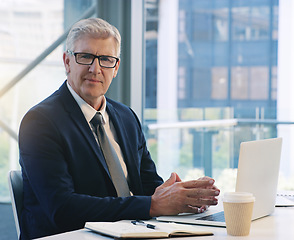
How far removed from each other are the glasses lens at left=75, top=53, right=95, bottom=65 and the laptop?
764 millimetres

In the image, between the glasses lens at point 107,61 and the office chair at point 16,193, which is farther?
the glasses lens at point 107,61

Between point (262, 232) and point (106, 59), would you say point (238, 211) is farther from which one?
point (106, 59)

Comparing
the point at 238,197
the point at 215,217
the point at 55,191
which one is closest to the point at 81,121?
the point at 55,191

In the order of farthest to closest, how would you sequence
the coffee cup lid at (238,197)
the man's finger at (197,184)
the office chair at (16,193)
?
the office chair at (16,193)
the man's finger at (197,184)
the coffee cup lid at (238,197)

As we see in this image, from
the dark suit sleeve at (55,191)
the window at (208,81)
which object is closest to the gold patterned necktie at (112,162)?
the dark suit sleeve at (55,191)

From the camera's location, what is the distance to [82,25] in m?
2.05

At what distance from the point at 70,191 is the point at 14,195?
30cm

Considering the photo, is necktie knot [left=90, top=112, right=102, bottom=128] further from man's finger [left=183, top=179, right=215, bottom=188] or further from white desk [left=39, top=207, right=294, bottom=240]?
white desk [left=39, top=207, right=294, bottom=240]

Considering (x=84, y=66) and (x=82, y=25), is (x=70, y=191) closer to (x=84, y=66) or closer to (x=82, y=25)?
(x=84, y=66)

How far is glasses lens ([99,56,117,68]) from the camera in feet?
6.79

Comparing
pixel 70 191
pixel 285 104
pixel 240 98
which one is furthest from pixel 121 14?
pixel 70 191

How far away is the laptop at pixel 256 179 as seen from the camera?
153cm

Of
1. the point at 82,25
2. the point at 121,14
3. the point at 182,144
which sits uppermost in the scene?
the point at 121,14

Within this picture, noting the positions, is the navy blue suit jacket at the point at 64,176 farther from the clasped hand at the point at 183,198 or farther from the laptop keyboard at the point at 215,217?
the laptop keyboard at the point at 215,217
